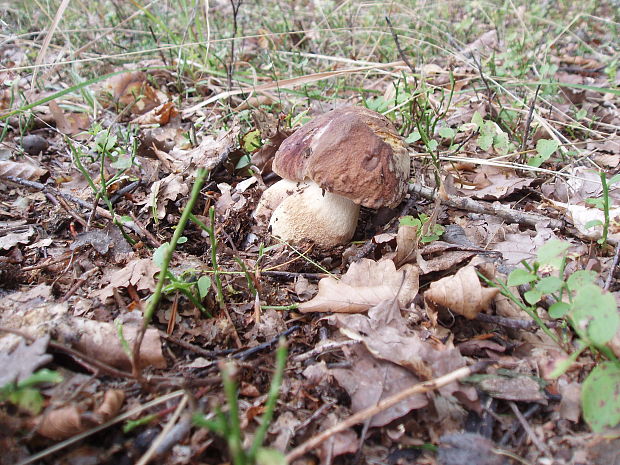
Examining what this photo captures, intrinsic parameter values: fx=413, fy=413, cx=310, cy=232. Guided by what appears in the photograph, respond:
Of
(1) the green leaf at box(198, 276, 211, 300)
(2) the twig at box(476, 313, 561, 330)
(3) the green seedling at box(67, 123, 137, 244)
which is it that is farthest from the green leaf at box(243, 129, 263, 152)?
(2) the twig at box(476, 313, 561, 330)

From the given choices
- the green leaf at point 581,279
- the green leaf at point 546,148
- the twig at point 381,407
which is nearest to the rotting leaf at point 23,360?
the twig at point 381,407

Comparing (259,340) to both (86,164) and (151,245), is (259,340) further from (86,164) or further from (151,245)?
(86,164)

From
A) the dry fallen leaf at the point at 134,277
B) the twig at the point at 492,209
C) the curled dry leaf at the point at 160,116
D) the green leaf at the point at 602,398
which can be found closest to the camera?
the green leaf at the point at 602,398

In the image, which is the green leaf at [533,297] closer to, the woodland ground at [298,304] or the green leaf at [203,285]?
the woodland ground at [298,304]

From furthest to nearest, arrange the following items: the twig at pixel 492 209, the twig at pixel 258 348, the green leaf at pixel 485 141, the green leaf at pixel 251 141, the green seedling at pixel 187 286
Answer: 1. the green leaf at pixel 251 141
2. the green leaf at pixel 485 141
3. the twig at pixel 492 209
4. the green seedling at pixel 187 286
5. the twig at pixel 258 348

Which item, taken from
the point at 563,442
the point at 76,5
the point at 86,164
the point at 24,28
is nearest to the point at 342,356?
the point at 563,442

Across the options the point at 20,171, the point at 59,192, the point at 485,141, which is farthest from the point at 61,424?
the point at 485,141

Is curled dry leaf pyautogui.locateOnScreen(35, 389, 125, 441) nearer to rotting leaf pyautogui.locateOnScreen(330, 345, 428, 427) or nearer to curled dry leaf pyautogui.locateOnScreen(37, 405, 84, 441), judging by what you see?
curled dry leaf pyautogui.locateOnScreen(37, 405, 84, 441)
